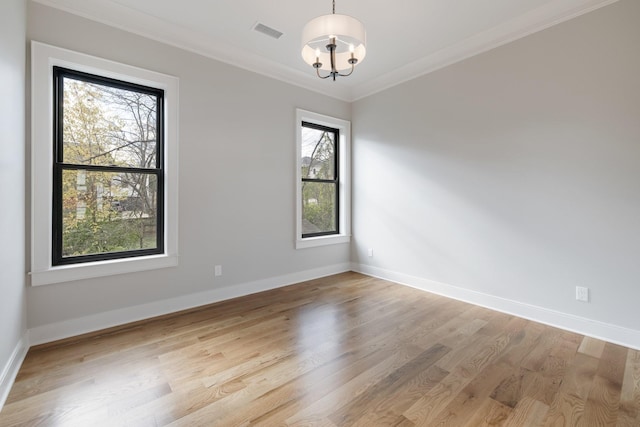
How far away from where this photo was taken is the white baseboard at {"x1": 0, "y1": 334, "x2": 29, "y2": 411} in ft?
5.56

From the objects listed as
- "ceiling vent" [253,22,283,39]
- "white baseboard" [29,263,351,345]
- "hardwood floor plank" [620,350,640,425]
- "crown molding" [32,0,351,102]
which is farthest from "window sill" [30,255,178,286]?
"hardwood floor plank" [620,350,640,425]

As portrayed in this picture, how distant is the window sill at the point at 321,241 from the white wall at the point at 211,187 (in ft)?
0.46

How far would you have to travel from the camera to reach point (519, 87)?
9.51 ft

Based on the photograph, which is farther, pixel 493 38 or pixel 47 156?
pixel 493 38

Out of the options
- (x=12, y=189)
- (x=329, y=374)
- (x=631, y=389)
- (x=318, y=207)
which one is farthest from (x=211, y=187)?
(x=631, y=389)

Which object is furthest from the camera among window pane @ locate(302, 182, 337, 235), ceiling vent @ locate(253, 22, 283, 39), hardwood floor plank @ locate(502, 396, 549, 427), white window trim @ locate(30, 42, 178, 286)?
window pane @ locate(302, 182, 337, 235)

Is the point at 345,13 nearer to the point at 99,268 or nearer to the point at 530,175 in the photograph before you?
the point at 530,175

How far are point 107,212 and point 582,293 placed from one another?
442 centimetres

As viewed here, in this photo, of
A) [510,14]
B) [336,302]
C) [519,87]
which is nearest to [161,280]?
[336,302]

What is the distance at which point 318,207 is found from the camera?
4.47 metres

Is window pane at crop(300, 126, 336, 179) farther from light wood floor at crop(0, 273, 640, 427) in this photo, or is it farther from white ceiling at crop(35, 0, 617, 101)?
light wood floor at crop(0, 273, 640, 427)

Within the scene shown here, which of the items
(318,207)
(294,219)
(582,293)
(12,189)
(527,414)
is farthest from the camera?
(318,207)

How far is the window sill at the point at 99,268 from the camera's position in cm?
238

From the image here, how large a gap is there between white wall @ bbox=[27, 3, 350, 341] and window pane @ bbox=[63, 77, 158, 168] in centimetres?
30
